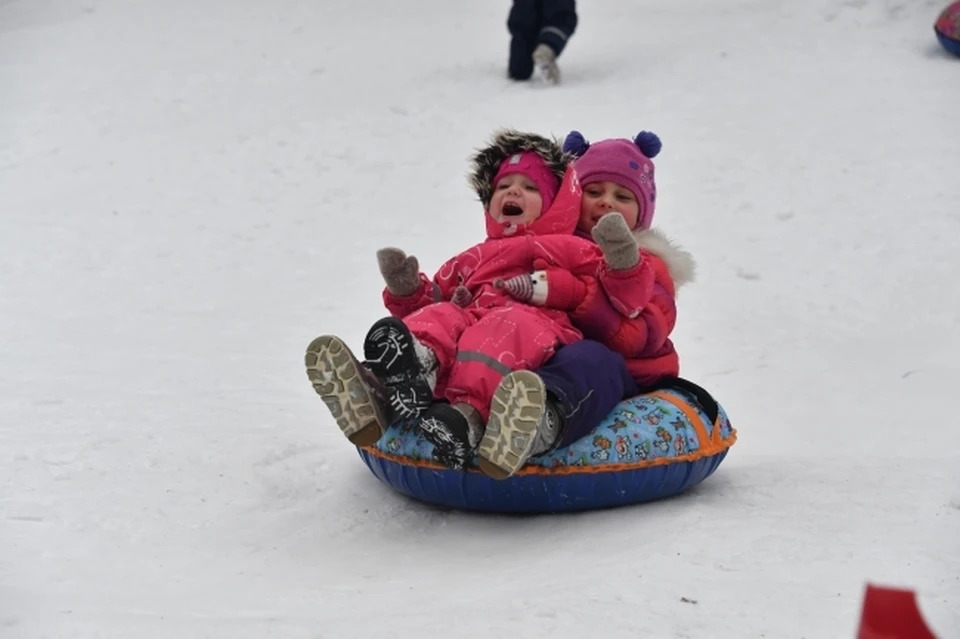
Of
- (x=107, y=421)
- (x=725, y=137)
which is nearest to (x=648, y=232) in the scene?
(x=107, y=421)

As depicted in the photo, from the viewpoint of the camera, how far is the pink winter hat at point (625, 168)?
440 cm

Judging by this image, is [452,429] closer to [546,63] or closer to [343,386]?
[343,386]

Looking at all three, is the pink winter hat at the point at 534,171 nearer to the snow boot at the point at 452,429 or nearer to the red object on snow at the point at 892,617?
the snow boot at the point at 452,429

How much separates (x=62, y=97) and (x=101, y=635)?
776cm

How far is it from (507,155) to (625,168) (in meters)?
0.41

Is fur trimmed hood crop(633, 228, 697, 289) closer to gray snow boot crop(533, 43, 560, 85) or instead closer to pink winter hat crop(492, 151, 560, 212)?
pink winter hat crop(492, 151, 560, 212)

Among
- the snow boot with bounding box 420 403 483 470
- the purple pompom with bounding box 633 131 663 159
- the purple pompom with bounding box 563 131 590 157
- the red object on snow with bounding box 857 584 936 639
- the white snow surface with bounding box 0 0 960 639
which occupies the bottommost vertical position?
the white snow surface with bounding box 0 0 960 639

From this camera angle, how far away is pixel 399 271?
416 centimetres

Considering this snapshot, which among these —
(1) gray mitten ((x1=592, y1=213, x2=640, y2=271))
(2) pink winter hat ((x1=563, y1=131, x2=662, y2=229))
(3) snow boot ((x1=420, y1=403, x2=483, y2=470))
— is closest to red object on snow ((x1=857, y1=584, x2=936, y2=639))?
(3) snow boot ((x1=420, y1=403, x2=483, y2=470))

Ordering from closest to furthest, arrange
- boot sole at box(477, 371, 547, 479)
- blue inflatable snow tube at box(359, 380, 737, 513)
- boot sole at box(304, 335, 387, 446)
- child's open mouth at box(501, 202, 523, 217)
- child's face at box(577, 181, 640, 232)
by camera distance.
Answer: boot sole at box(477, 371, 547, 479) < boot sole at box(304, 335, 387, 446) < blue inflatable snow tube at box(359, 380, 737, 513) < child's open mouth at box(501, 202, 523, 217) < child's face at box(577, 181, 640, 232)

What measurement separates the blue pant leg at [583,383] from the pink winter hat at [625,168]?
702 mm

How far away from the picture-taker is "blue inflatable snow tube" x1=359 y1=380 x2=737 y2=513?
12.5 ft

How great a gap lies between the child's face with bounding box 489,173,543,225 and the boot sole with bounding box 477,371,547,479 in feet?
3.04

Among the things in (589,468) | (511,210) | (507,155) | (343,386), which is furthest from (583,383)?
(507,155)
